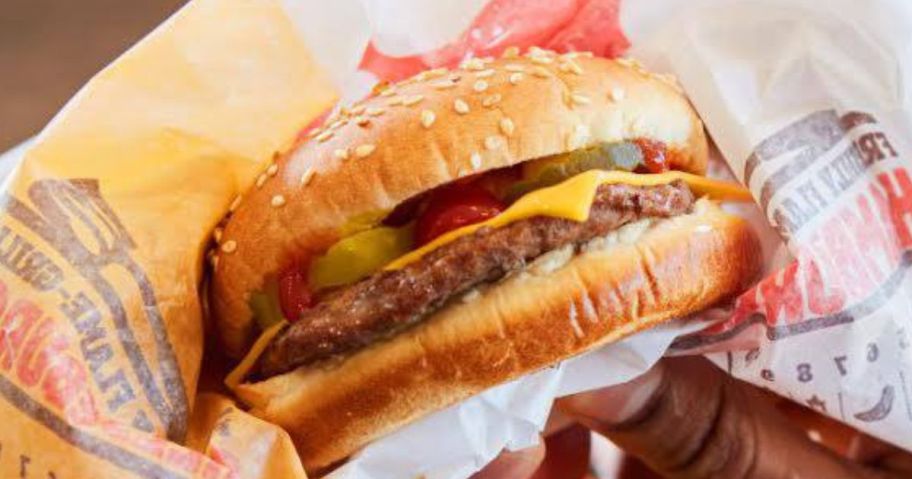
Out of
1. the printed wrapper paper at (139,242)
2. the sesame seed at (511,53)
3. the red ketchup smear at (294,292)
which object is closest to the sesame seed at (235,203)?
the printed wrapper paper at (139,242)

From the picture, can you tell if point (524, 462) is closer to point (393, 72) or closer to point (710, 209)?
point (710, 209)

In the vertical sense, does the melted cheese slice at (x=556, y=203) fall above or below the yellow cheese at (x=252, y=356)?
above

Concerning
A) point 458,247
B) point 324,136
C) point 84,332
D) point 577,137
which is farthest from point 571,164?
point 84,332

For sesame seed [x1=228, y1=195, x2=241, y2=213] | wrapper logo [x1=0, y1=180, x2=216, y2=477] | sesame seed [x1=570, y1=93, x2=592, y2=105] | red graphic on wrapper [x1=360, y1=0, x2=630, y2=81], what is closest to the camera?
wrapper logo [x1=0, y1=180, x2=216, y2=477]

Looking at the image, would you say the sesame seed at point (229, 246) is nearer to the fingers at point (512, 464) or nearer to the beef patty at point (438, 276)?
the beef patty at point (438, 276)

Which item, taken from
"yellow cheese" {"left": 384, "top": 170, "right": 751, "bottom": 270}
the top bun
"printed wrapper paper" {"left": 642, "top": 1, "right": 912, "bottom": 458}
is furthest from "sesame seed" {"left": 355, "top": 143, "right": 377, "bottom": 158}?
"printed wrapper paper" {"left": 642, "top": 1, "right": 912, "bottom": 458}

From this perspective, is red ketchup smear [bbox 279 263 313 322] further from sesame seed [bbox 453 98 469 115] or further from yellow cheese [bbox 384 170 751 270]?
sesame seed [bbox 453 98 469 115]
